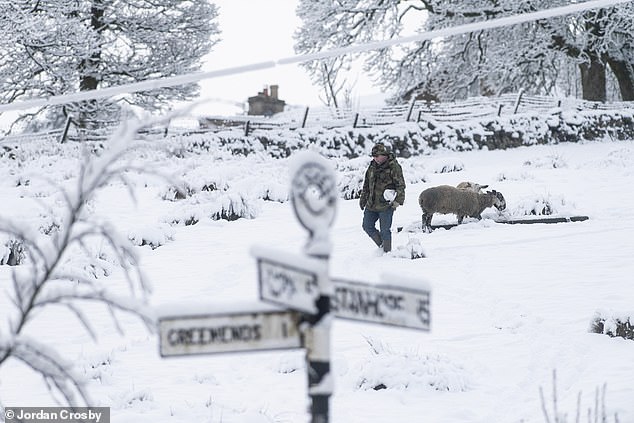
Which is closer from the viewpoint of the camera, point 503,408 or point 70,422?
point 70,422

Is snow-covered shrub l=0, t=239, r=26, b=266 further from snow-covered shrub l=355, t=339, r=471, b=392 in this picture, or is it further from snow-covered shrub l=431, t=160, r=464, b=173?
snow-covered shrub l=431, t=160, r=464, b=173

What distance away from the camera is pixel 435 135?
21031 mm

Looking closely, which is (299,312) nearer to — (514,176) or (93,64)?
(514,176)

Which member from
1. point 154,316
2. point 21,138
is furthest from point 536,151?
point 154,316

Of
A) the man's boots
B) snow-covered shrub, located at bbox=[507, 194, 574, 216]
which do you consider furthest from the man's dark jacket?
snow-covered shrub, located at bbox=[507, 194, 574, 216]

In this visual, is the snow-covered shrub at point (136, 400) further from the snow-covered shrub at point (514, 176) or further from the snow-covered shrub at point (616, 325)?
the snow-covered shrub at point (514, 176)

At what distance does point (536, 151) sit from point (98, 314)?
15.8 meters

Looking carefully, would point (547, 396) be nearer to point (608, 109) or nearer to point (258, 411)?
point (258, 411)

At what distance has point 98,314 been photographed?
7.02 m

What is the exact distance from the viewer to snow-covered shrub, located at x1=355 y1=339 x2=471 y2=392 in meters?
4.93

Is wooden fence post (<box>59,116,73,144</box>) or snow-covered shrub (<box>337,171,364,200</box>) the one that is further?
wooden fence post (<box>59,116,73,144</box>)

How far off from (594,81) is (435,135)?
801 centimetres

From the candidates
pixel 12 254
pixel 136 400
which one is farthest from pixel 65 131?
pixel 136 400

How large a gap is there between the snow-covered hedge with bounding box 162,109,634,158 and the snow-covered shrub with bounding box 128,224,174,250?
28.0ft
